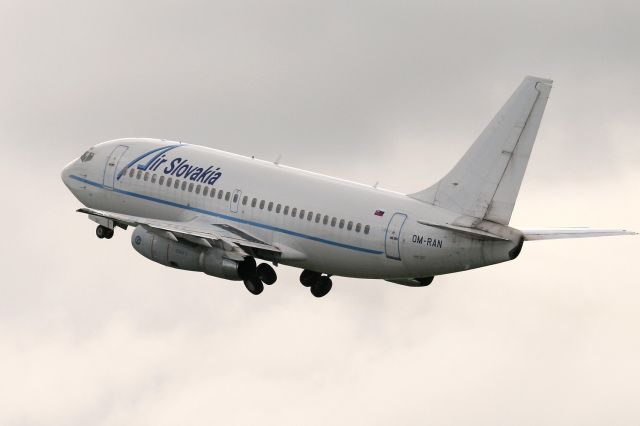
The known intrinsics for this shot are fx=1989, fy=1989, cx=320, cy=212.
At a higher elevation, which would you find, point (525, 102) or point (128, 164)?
point (525, 102)

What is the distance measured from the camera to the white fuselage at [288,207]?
293 feet

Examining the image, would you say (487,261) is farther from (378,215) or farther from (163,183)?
(163,183)

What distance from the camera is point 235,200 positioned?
97125mm

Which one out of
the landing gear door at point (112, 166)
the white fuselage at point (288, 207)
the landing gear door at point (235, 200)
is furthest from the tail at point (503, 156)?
Result: the landing gear door at point (112, 166)

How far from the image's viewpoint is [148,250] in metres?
95.9

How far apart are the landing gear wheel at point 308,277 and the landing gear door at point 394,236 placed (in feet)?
31.8

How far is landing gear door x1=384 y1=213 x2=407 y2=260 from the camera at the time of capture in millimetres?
90188

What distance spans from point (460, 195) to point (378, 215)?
434 centimetres

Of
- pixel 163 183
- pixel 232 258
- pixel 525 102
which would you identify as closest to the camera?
pixel 525 102

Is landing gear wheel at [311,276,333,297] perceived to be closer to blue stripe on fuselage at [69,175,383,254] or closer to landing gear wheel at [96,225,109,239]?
blue stripe on fuselage at [69,175,383,254]

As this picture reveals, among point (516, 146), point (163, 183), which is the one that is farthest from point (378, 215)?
point (163, 183)

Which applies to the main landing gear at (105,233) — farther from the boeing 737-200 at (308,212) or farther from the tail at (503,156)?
the tail at (503,156)

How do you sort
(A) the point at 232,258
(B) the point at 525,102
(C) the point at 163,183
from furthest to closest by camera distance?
(C) the point at 163,183 < (A) the point at 232,258 < (B) the point at 525,102

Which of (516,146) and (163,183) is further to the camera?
(163,183)
